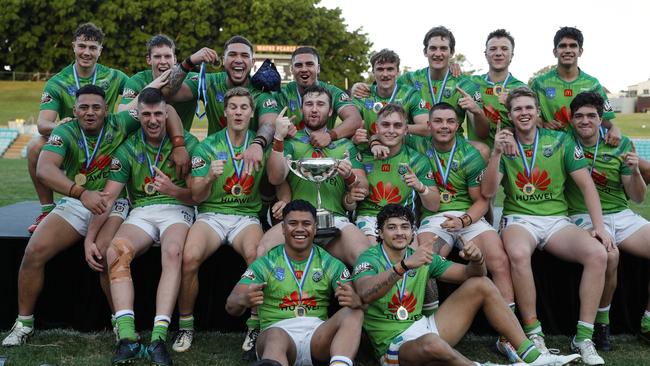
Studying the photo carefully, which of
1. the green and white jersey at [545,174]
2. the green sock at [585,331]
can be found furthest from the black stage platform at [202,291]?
the green sock at [585,331]

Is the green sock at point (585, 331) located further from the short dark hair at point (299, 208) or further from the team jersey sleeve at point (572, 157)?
the short dark hair at point (299, 208)

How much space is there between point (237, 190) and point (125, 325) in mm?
1276

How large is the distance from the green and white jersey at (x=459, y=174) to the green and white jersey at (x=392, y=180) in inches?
4.2

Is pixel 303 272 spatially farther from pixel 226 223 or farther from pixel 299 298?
pixel 226 223

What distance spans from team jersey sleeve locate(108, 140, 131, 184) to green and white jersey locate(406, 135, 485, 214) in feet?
7.36

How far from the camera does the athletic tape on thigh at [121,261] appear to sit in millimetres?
4379

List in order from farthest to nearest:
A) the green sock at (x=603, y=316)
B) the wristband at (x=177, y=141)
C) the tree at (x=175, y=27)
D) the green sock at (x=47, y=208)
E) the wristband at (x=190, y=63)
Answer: the tree at (x=175, y=27), the green sock at (x=47, y=208), the wristband at (x=190, y=63), the wristband at (x=177, y=141), the green sock at (x=603, y=316)

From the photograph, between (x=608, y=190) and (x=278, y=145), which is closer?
(x=278, y=145)

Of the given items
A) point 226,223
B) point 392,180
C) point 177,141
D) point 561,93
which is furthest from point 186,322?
point 561,93

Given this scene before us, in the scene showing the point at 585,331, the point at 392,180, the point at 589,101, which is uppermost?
the point at 589,101

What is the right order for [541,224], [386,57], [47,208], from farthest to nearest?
[386,57] < [47,208] < [541,224]

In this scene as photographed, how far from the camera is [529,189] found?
4.89 m

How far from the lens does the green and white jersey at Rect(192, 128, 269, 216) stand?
487 centimetres

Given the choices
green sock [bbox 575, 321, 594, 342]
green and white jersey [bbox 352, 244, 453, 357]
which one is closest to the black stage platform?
green sock [bbox 575, 321, 594, 342]
